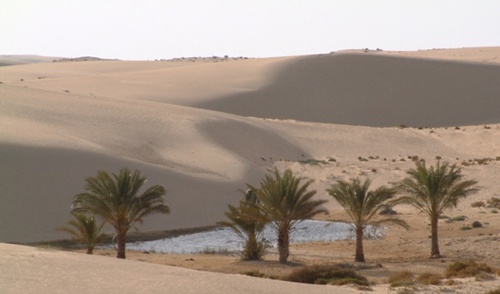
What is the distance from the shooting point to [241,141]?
160 ft

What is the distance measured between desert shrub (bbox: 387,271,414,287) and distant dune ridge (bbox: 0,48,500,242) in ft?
39.8

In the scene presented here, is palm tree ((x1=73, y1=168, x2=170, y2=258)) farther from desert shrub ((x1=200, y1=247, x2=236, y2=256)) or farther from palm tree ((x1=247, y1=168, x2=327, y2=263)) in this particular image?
desert shrub ((x1=200, y1=247, x2=236, y2=256))

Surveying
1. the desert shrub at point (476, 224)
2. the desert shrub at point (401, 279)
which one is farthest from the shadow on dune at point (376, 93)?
the desert shrub at point (401, 279)

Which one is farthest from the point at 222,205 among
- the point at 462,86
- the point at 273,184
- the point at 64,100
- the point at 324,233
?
the point at 462,86

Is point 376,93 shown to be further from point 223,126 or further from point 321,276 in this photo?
point 321,276

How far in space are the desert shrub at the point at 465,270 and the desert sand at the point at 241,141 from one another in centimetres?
147

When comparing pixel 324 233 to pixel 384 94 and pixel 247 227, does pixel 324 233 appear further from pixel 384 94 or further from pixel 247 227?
pixel 384 94

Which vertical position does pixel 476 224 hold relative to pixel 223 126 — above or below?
below

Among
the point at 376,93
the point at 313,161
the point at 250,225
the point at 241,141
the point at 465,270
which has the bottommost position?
the point at 465,270

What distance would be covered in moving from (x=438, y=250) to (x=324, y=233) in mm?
6299

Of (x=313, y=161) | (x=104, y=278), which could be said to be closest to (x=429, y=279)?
(x=104, y=278)

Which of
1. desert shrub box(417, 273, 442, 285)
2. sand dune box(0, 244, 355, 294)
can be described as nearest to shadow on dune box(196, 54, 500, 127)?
desert shrub box(417, 273, 442, 285)

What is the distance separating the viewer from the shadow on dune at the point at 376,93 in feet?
243

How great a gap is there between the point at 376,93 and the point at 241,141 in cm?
3305
